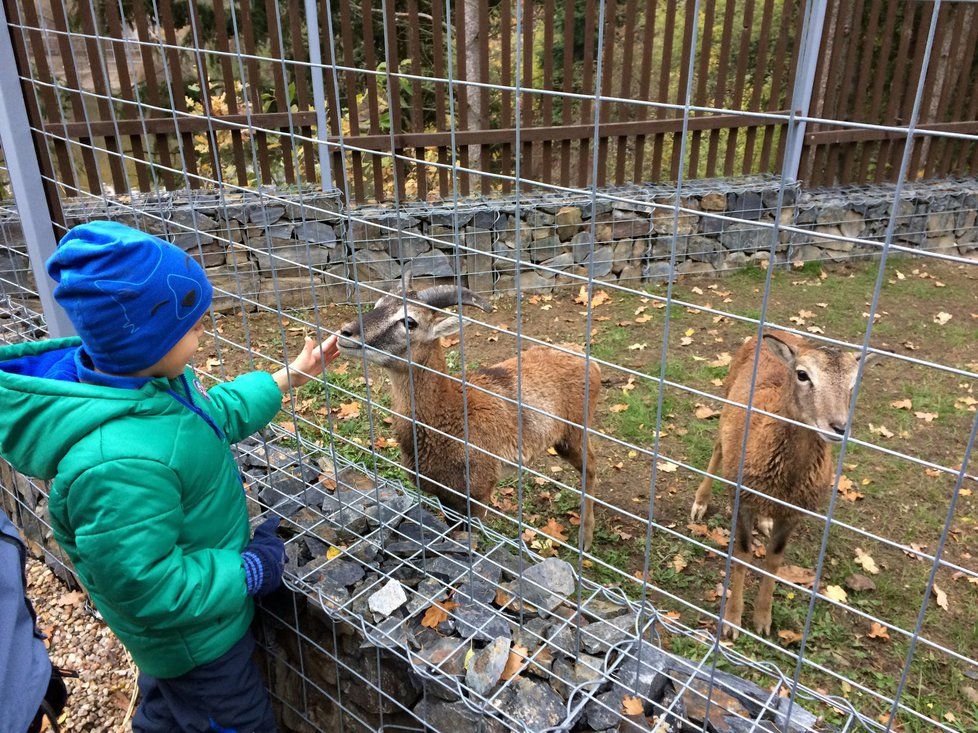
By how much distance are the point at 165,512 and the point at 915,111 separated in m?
2.03

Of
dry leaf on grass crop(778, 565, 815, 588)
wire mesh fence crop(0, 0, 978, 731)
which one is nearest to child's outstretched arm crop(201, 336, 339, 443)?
wire mesh fence crop(0, 0, 978, 731)

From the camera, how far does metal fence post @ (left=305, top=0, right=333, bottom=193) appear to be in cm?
738

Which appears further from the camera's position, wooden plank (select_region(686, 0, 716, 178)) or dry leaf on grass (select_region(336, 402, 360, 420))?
wooden plank (select_region(686, 0, 716, 178))

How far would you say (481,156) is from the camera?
8359 mm

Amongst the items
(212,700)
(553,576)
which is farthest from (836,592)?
(212,700)

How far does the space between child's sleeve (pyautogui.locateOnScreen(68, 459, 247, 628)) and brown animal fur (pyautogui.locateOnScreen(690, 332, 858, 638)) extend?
2303 mm

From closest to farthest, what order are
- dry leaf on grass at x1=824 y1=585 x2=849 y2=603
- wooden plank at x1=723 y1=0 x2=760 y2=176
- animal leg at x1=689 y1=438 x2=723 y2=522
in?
1. dry leaf on grass at x1=824 y1=585 x2=849 y2=603
2. animal leg at x1=689 y1=438 x2=723 y2=522
3. wooden plank at x1=723 y1=0 x2=760 y2=176

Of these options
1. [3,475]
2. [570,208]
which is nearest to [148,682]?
[3,475]

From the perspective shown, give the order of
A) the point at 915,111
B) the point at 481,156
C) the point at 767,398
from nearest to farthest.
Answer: the point at 915,111, the point at 767,398, the point at 481,156

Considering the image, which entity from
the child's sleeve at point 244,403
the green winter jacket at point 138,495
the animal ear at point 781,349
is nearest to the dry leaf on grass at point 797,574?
the animal ear at point 781,349

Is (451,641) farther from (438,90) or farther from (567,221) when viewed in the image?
(438,90)

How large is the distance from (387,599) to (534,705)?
70cm

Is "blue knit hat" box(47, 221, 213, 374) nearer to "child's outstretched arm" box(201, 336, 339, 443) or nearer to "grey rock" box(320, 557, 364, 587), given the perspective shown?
"child's outstretched arm" box(201, 336, 339, 443)

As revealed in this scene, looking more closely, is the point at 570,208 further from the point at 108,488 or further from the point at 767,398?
the point at 108,488
